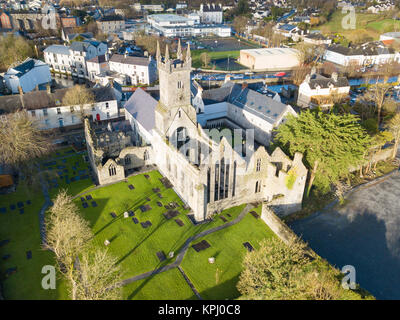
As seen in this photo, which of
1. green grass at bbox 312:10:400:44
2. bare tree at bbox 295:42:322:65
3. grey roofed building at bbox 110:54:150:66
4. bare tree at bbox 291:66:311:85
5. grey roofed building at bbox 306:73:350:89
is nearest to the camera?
grey roofed building at bbox 306:73:350:89

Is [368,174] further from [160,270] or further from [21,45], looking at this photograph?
[21,45]

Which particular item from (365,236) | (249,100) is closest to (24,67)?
(249,100)

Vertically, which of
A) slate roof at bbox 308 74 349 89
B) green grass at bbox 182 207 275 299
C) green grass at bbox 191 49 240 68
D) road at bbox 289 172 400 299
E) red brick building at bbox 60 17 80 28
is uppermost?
red brick building at bbox 60 17 80 28

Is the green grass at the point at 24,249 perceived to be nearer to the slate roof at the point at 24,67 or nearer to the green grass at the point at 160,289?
the green grass at the point at 160,289

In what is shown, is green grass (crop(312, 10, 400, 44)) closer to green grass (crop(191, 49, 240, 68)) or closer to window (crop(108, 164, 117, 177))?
green grass (crop(191, 49, 240, 68))

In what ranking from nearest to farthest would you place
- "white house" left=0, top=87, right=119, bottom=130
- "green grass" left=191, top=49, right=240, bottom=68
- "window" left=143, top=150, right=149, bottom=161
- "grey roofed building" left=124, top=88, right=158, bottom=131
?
"window" left=143, top=150, right=149, bottom=161
"grey roofed building" left=124, top=88, right=158, bottom=131
"white house" left=0, top=87, right=119, bottom=130
"green grass" left=191, top=49, right=240, bottom=68

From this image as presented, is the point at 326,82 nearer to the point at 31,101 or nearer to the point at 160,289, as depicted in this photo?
the point at 160,289

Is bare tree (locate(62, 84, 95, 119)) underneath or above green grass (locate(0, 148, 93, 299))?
above

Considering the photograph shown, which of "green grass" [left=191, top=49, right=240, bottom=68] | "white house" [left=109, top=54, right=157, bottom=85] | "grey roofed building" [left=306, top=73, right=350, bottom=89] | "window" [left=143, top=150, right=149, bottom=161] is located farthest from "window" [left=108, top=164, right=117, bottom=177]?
"green grass" [left=191, top=49, right=240, bottom=68]

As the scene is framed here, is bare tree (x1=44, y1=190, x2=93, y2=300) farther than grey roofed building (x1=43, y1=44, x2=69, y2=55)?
No
